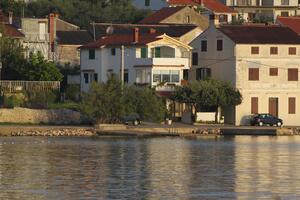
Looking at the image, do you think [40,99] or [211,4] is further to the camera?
[211,4]

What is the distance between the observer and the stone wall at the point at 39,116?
94.2m

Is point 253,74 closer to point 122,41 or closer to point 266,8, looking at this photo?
point 122,41

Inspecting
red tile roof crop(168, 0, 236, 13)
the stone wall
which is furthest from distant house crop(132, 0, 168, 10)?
the stone wall

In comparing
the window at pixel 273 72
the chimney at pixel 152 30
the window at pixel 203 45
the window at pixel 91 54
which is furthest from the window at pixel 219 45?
the window at pixel 91 54

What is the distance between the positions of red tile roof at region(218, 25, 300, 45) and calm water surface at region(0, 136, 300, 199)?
18552mm

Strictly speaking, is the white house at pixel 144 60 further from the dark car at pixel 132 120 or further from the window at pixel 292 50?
the window at pixel 292 50

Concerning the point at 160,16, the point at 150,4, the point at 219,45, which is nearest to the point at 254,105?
the point at 219,45

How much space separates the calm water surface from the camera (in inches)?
1873

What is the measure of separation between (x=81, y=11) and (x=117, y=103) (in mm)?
61285

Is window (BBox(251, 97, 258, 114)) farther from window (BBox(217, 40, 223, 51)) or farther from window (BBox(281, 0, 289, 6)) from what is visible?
window (BBox(281, 0, 289, 6))

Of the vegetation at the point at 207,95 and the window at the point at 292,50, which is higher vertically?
the window at the point at 292,50

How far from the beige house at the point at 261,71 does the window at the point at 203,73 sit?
49.3 inches

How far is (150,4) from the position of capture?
6462 inches

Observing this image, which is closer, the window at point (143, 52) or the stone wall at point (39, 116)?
the stone wall at point (39, 116)
